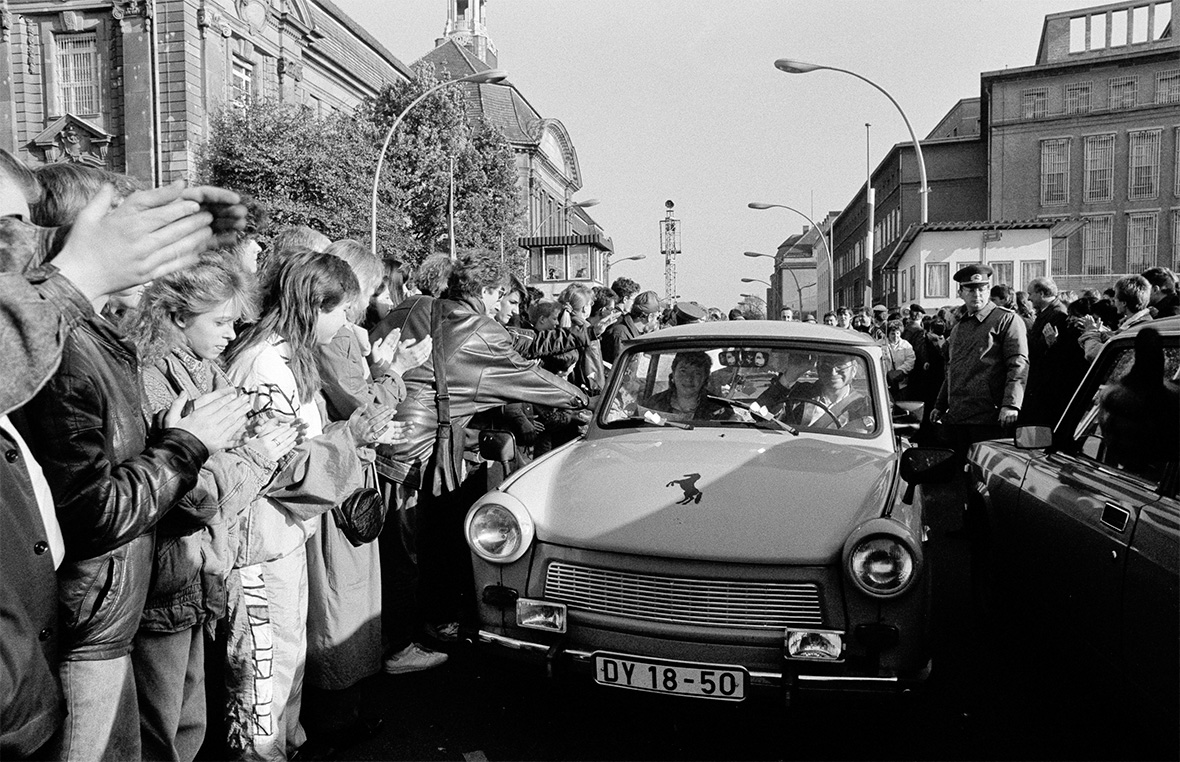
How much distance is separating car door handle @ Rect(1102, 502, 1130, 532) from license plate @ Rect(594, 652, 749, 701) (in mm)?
1382

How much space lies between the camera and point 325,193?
29719 mm

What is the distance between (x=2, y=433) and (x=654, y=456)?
9.40ft

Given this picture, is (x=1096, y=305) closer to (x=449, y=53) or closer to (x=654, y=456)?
(x=654, y=456)

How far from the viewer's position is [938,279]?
31.3 metres

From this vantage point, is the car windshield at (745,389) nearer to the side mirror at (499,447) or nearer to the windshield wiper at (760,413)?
the windshield wiper at (760,413)

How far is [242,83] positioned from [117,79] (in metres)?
5.26

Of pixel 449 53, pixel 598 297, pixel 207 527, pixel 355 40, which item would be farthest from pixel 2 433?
pixel 449 53

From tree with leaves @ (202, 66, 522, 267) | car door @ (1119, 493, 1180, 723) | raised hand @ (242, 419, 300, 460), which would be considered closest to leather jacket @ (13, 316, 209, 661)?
raised hand @ (242, 419, 300, 460)

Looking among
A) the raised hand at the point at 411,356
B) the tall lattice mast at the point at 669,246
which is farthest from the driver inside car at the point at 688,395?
the tall lattice mast at the point at 669,246

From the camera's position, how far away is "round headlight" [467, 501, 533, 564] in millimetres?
3650

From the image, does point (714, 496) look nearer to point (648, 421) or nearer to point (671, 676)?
point (671, 676)

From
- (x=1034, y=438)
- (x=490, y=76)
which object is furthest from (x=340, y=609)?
(x=490, y=76)

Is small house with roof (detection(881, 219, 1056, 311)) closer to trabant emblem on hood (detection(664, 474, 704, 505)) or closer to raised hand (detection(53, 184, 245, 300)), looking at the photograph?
trabant emblem on hood (detection(664, 474, 704, 505))

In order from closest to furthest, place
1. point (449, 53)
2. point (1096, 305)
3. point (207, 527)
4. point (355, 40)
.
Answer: point (207, 527), point (1096, 305), point (355, 40), point (449, 53)
